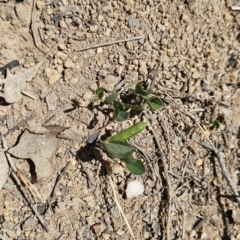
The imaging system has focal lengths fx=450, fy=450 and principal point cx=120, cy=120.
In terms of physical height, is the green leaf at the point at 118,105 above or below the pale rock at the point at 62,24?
below

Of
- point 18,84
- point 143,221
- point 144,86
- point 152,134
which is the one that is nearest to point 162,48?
point 144,86

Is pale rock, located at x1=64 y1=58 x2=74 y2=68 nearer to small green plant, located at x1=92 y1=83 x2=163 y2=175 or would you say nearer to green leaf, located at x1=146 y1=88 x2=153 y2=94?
small green plant, located at x1=92 y1=83 x2=163 y2=175

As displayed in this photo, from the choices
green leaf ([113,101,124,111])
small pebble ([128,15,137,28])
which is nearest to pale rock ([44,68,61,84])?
green leaf ([113,101,124,111])

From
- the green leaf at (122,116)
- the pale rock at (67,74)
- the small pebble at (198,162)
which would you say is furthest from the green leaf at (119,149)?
the small pebble at (198,162)

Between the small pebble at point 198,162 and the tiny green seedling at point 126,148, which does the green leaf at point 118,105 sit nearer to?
the tiny green seedling at point 126,148

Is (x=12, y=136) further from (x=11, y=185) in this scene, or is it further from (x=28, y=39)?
(x=28, y=39)

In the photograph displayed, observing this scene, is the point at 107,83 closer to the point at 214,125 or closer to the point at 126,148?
the point at 126,148

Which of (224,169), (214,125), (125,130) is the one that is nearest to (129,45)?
(125,130)
